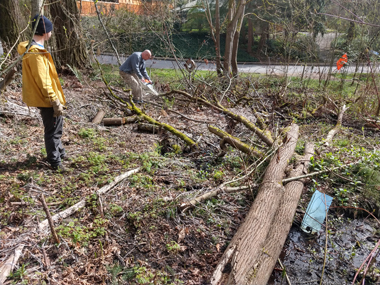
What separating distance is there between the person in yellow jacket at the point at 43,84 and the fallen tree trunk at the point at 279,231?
2.82 meters

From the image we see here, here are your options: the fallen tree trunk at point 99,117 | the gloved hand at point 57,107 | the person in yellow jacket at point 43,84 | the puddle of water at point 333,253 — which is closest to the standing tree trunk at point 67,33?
the fallen tree trunk at point 99,117

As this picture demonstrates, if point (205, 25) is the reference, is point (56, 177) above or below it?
below

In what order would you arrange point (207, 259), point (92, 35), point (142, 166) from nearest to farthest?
point (207, 259), point (142, 166), point (92, 35)

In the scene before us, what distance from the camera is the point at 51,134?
365 cm

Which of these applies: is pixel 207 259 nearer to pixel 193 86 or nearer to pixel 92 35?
pixel 193 86

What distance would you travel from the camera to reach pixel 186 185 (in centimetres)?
383

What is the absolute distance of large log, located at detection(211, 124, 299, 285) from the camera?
2363 millimetres

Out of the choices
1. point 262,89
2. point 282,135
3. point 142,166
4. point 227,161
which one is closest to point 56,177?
point 142,166

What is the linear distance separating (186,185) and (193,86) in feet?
14.2

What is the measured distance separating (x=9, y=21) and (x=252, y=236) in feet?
23.1

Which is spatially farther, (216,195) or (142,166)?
(142,166)

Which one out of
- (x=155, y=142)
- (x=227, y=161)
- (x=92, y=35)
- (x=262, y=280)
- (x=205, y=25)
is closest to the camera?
(x=262, y=280)

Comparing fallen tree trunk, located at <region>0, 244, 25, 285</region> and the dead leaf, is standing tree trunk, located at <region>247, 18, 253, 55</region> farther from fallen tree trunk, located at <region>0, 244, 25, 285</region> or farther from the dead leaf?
fallen tree trunk, located at <region>0, 244, 25, 285</region>

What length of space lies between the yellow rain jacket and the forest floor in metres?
0.94
